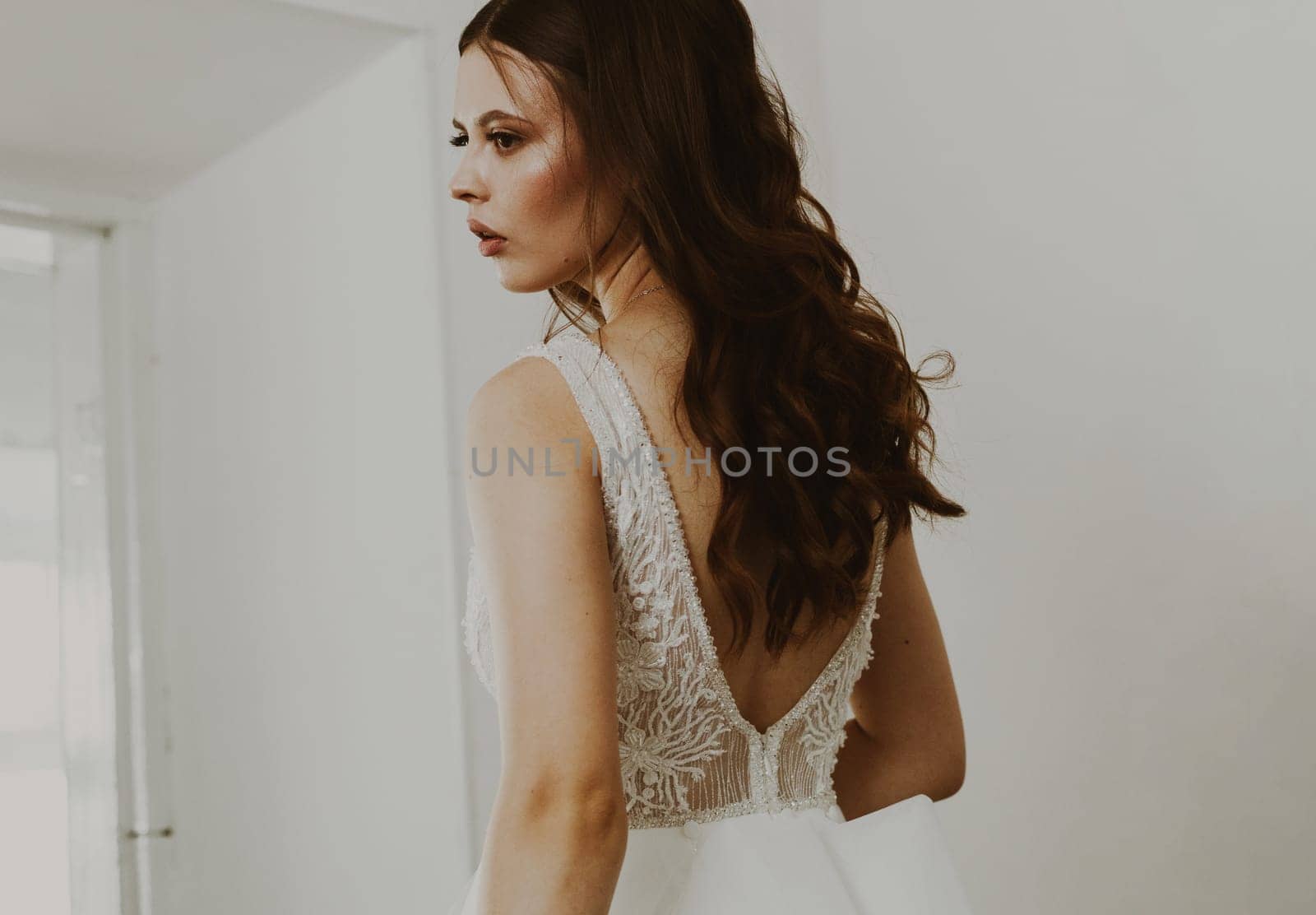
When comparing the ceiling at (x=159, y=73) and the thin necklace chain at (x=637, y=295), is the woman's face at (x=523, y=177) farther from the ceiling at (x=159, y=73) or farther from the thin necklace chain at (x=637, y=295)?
the ceiling at (x=159, y=73)

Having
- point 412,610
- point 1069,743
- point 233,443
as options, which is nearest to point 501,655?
point 412,610

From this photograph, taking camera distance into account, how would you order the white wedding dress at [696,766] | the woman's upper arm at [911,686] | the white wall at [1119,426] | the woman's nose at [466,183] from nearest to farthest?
the white wedding dress at [696,766]
the woman's nose at [466,183]
the woman's upper arm at [911,686]
the white wall at [1119,426]

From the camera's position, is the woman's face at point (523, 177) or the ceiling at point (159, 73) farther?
the ceiling at point (159, 73)

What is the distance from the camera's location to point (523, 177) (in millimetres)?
1027

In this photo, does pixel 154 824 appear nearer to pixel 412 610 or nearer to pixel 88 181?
pixel 412 610

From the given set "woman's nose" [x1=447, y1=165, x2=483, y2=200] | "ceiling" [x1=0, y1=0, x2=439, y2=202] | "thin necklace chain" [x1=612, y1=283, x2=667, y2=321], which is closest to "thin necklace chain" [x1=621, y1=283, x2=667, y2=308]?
"thin necklace chain" [x1=612, y1=283, x2=667, y2=321]

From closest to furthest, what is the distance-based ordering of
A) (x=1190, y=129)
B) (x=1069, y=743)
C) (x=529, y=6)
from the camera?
(x=529, y=6) → (x=1190, y=129) → (x=1069, y=743)

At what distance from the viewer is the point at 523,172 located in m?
1.03

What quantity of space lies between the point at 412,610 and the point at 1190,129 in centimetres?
120

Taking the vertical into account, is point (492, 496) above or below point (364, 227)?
below

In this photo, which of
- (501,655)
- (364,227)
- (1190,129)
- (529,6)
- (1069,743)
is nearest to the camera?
(501,655)

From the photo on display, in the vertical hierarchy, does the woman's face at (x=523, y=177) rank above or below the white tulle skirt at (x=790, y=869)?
above

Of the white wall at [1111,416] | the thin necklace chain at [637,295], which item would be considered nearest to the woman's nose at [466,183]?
the thin necklace chain at [637,295]

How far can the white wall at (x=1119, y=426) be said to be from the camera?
1538mm
